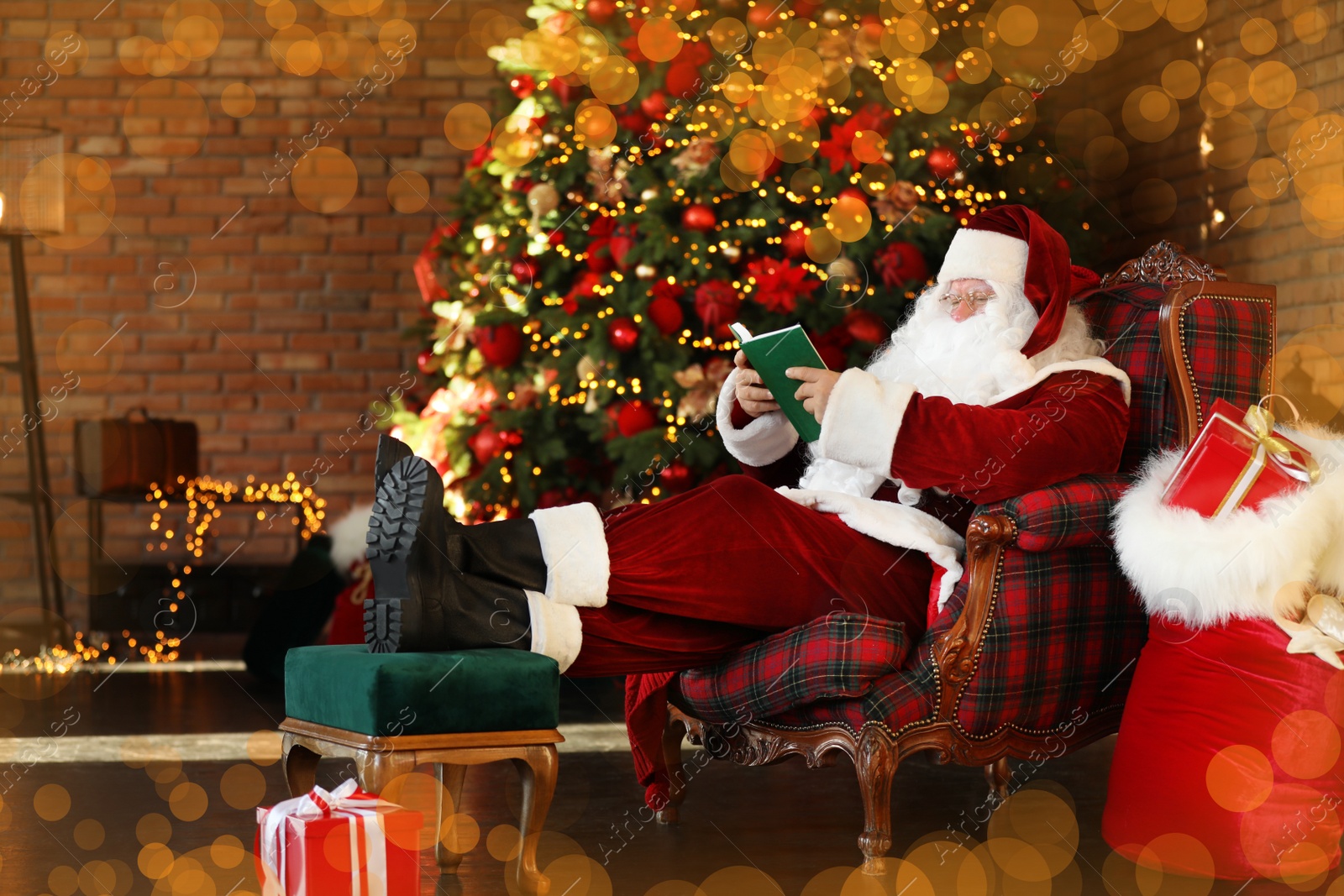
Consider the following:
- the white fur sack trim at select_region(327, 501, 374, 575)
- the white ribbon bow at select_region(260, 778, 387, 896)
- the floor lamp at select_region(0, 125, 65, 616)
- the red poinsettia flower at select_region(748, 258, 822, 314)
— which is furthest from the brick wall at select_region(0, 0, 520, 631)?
the white ribbon bow at select_region(260, 778, 387, 896)

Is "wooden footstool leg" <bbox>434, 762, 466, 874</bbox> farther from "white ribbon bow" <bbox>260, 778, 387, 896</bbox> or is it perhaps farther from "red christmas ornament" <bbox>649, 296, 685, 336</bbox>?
"red christmas ornament" <bbox>649, 296, 685, 336</bbox>

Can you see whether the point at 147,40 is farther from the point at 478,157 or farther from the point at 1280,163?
the point at 1280,163

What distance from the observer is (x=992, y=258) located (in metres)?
2.68

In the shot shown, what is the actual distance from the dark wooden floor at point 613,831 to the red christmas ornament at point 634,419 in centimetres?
94

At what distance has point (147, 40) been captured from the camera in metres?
5.70

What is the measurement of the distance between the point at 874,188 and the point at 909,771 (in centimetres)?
164

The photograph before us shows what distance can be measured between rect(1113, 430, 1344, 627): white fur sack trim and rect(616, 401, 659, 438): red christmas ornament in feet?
6.00

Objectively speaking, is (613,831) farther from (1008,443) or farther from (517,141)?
(517,141)

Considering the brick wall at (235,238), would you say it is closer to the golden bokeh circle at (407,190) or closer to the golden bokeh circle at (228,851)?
the golden bokeh circle at (407,190)

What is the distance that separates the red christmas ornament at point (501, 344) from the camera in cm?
412

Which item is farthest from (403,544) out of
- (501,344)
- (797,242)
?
(501,344)

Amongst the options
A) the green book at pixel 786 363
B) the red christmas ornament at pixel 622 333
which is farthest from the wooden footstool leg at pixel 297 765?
the red christmas ornament at pixel 622 333

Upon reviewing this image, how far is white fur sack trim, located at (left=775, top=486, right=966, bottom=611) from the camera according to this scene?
2.32m

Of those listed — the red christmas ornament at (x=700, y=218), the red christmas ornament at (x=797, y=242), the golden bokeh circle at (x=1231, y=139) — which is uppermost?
the golden bokeh circle at (x=1231, y=139)
